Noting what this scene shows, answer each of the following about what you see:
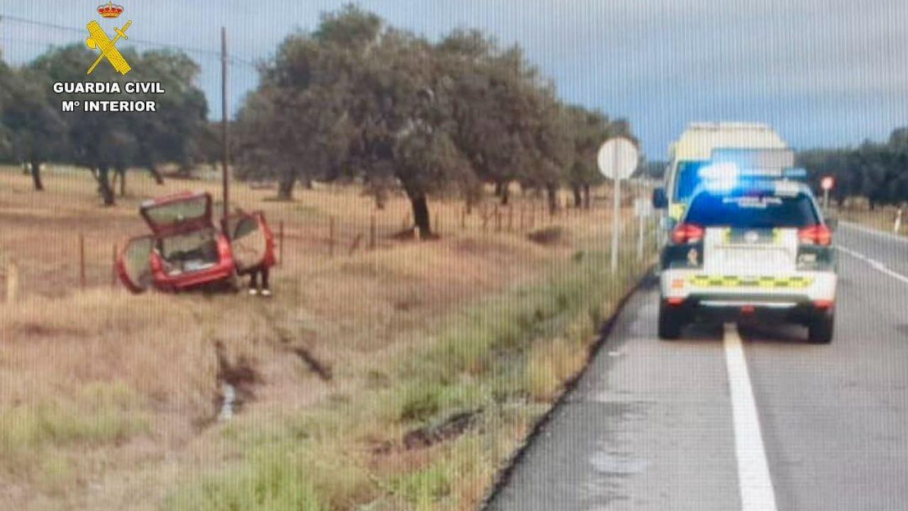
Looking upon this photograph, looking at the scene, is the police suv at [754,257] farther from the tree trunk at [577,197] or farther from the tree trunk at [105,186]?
the tree trunk at [577,197]

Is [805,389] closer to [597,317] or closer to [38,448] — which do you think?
[597,317]

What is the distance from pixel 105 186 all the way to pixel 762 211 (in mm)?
34146

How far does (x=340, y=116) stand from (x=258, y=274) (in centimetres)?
1487

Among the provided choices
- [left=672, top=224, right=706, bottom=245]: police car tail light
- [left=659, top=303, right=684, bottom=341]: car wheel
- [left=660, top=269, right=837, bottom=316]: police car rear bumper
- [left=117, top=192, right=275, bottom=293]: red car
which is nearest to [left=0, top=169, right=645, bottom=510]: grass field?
[left=117, top=192, right=275, bottom=293]: red car

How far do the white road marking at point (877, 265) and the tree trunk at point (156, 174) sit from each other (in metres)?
23.1

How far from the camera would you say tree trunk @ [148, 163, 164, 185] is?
44556 mm

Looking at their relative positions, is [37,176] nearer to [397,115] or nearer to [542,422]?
[397,115]

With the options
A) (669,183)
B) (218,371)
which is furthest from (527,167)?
(218,371)

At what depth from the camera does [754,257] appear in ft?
44.2

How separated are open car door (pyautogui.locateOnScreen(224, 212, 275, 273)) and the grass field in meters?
0.93

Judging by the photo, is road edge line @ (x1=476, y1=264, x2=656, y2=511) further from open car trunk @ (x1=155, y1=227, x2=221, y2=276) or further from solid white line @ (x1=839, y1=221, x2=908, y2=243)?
solid white line @ (x1=839, y1=221, x2=908, y2=243)

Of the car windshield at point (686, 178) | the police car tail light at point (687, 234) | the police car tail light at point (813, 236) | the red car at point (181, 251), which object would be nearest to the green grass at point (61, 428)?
the police car tail light at point (687, 234)

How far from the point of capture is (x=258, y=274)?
26.3m

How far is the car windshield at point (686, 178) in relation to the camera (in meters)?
22.4
